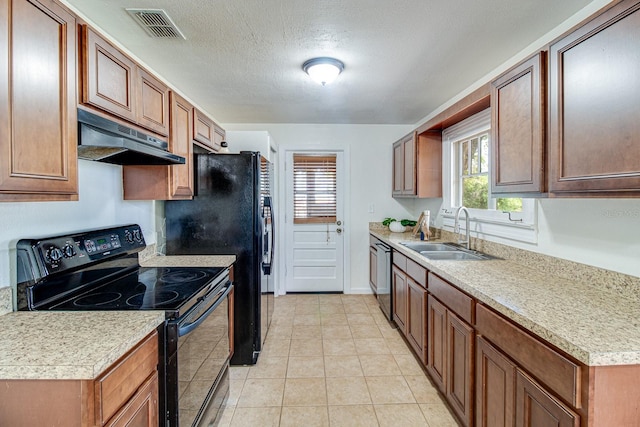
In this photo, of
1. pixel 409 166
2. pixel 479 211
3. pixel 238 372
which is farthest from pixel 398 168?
pixel 238 372

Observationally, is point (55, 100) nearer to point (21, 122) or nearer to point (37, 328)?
point (21, 122)

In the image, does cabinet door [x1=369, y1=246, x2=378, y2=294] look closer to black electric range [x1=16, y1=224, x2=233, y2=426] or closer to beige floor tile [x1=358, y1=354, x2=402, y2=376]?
beige floor tile [x1=358, y1=354, x2=402, y2=376]

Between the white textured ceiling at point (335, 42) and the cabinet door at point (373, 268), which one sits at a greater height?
the white textured ceiling at point (335, 42)

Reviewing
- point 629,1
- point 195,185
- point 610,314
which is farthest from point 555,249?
point 195,185

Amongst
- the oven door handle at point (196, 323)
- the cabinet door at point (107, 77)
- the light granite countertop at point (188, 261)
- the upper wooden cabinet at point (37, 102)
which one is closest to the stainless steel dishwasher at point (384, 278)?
the light granite countertop at point (188, 261)

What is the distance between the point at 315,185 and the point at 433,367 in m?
2.68

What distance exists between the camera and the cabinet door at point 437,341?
Answer: 190 centimetres

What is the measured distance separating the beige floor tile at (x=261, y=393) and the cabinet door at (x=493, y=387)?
1205 millimetres

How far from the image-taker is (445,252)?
2.61 metres

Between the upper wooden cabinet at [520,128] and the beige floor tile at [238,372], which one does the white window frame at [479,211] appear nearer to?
the upper wooden cabinet at [520,128]

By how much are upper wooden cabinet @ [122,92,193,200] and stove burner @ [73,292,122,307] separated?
2.33 feet

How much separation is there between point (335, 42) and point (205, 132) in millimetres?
1270

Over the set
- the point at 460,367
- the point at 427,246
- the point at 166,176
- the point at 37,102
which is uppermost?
the point at 37,102

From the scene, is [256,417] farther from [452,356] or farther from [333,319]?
[333,319]
